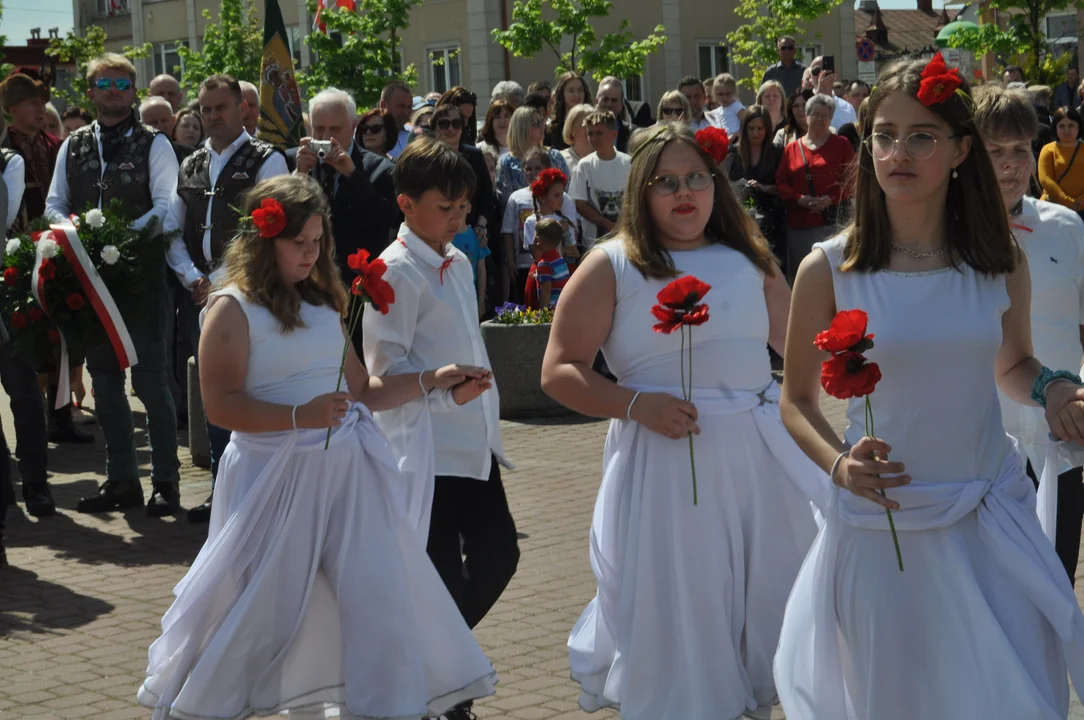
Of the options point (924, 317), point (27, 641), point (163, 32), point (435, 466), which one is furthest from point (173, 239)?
point (163, 32)

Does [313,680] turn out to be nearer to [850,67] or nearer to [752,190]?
[752,190]

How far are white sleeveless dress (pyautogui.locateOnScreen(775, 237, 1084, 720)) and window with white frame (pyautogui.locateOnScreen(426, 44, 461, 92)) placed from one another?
144 ft

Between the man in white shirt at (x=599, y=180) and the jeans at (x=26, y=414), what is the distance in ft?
18.2

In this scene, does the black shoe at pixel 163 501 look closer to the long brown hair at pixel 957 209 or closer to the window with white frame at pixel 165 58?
the long brown hair at pixel 957 209

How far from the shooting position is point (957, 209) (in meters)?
3.90

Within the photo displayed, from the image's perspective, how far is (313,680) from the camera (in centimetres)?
493

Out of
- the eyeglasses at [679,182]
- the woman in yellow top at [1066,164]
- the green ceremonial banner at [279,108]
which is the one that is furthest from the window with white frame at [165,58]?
the eyeglasses at [679,182]

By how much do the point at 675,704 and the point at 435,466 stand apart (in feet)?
4.37

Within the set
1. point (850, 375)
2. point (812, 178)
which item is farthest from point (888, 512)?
point (812, 178)

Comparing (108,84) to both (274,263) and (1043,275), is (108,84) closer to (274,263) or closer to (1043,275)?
(274,263)

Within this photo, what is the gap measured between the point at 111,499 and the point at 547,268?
4.50 m

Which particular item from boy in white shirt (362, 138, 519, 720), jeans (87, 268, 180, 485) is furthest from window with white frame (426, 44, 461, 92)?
boy in white shirt (362, 138, 519, 720)

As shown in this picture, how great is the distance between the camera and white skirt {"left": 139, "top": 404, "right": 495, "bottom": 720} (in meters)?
4.82

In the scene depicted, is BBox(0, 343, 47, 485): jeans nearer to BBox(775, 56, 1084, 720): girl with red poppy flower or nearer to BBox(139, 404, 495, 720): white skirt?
BBox(139, 404, 495, 720): white skirt
